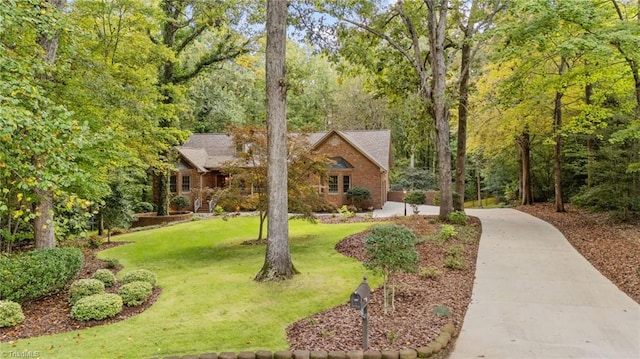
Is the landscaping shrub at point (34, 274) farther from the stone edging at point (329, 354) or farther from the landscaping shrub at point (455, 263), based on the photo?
the landscaping shrub at point (455, 263)

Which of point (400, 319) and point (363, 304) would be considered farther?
point (400, 319)

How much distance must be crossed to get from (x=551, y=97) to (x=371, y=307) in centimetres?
1754

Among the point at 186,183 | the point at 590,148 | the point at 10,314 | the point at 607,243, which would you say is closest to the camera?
the point at 10,314

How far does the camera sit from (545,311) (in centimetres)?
679

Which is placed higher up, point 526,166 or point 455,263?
point 526,166

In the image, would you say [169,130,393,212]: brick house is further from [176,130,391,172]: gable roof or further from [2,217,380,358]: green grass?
[2,217,380,358]: green grass

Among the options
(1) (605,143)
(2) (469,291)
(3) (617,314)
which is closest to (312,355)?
(2) (469,291)

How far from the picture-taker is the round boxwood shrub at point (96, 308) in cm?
644

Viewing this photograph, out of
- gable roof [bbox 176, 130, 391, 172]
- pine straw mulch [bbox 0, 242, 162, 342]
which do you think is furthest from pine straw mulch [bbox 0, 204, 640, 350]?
gable roof [bbox 176, 130, 391, 172]

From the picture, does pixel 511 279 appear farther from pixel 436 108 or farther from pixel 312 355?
pixel 436 108

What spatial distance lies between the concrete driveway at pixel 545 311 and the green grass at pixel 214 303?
2.26m

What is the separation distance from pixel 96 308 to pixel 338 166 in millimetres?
21548

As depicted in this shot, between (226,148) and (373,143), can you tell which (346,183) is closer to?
(373,143)

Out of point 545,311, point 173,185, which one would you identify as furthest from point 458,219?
point 173,185
